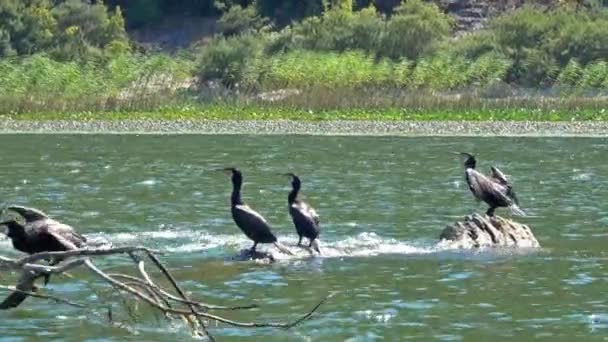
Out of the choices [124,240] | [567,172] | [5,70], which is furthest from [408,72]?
[124,240]

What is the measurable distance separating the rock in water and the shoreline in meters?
22.9

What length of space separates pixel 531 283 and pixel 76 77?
38.5m

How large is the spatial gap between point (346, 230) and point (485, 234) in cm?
298

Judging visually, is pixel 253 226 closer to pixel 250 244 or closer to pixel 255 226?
pixel 255 226

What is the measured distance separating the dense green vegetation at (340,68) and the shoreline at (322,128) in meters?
1.46

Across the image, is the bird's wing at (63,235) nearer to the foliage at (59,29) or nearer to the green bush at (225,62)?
the green bush at (225,62)

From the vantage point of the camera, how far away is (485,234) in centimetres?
2103

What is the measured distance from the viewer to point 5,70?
5516 centimetres

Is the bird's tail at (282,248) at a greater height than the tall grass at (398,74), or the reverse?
the bird's tail at (282,248)

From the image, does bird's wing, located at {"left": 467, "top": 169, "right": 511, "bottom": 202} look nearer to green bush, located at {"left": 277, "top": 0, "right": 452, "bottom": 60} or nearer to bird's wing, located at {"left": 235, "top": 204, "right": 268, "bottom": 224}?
bird's wing, located at {"left": 235, "top": 204, "right": 268, "bottom": 224}

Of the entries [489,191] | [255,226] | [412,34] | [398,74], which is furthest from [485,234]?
[412,34]

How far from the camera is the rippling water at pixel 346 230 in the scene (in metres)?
16.1

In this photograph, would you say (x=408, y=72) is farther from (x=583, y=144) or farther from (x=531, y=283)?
(x=531, y=283)

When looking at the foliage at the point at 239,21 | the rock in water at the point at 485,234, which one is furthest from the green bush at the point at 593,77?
the rock in water at the point at 485,234
